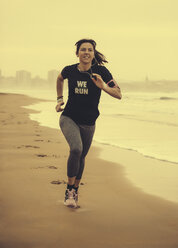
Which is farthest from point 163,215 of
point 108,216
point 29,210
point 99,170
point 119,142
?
point 119,142

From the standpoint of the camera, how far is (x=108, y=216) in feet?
14.9

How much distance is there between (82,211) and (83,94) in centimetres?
122

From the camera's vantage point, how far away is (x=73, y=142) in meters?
4.60

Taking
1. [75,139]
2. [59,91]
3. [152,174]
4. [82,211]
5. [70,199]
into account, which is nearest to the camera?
[75,139]

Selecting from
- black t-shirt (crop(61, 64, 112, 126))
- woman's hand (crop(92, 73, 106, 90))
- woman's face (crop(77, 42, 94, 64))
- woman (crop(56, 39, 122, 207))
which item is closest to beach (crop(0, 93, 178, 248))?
woman (crop(56, 39, 122, 207))

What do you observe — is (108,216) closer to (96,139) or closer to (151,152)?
(151,152)

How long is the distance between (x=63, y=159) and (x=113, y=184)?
2025mm

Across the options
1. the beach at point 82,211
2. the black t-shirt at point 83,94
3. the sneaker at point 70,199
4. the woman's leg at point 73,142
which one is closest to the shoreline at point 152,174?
the beach at point 82,211

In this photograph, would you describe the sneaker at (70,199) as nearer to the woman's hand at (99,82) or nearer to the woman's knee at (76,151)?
the woman's knee at (76,151)

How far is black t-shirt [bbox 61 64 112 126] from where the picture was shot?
15.1ft

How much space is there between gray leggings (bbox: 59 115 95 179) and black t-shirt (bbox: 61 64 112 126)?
6 centimetres

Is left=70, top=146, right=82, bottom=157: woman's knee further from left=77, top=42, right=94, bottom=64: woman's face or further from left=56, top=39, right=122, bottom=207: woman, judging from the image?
left=77, top=42, right=94, bottom=64: woman's face

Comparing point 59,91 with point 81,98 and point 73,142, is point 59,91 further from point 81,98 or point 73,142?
point 73,142

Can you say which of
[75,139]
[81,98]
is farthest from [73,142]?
[81,98]
